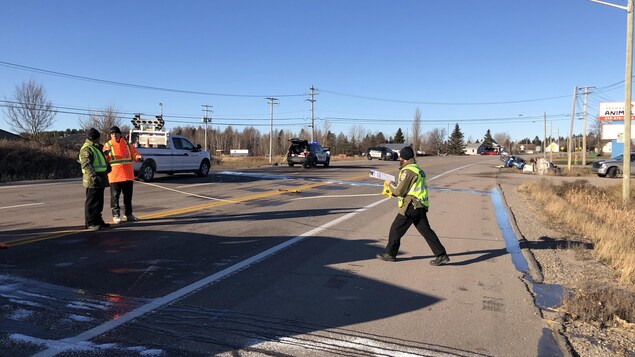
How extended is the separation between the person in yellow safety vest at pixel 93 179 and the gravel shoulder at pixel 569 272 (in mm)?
7523

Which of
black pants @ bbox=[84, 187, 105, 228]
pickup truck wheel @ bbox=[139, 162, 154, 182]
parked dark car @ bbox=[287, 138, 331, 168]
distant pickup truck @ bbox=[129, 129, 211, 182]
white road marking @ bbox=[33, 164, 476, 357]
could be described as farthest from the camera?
parked dark car @ bbox=[287, 138, 331, 168]

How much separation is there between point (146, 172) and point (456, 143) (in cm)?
13375

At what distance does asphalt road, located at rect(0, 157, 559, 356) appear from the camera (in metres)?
4.06

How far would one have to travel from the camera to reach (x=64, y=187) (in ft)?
54.3

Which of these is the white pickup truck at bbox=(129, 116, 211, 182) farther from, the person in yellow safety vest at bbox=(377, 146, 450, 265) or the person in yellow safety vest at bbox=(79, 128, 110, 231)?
the person in yellow safety vest at bbox=(377, 146, 450, 265)

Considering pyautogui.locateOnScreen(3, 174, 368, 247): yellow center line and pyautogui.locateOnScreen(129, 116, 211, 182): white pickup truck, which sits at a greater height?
pyautogui.locateOnScreen(129, 116, 211, 182): white pickup truck

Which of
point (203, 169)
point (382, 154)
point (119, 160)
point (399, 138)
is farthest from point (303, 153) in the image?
point (399, 138)

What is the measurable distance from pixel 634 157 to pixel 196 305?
123 feet

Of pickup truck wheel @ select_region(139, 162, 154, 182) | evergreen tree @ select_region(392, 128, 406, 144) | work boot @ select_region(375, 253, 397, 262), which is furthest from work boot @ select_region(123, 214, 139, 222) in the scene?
evergreen tree @ select_region(392, 128, 406, 144)

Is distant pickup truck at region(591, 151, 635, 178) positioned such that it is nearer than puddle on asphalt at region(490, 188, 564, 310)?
No

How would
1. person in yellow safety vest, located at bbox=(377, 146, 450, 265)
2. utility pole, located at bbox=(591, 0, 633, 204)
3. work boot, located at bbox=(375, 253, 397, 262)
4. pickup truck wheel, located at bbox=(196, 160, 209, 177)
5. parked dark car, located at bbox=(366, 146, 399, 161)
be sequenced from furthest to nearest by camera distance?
parked dark car, located at bbox=(366, 146, 399, 161)
pickup truck wheel, located at bbox=(196, 160, 209, 177)
utility pole, located at bbox=(591, 0, 633, 204)
work boot, located at bbox=(375, 253, 397, 262)
person in yellow safety vest, located at bbox=(377, 146, 450, 265)

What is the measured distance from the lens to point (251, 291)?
214 inches

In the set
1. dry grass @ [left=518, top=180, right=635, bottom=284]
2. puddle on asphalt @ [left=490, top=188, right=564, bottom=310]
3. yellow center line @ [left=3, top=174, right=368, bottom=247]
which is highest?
yellow center line @ [left=3, top=174, right=368, bottom=247]

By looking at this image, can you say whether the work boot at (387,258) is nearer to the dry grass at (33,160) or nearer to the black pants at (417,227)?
the black pants at (417,227)
